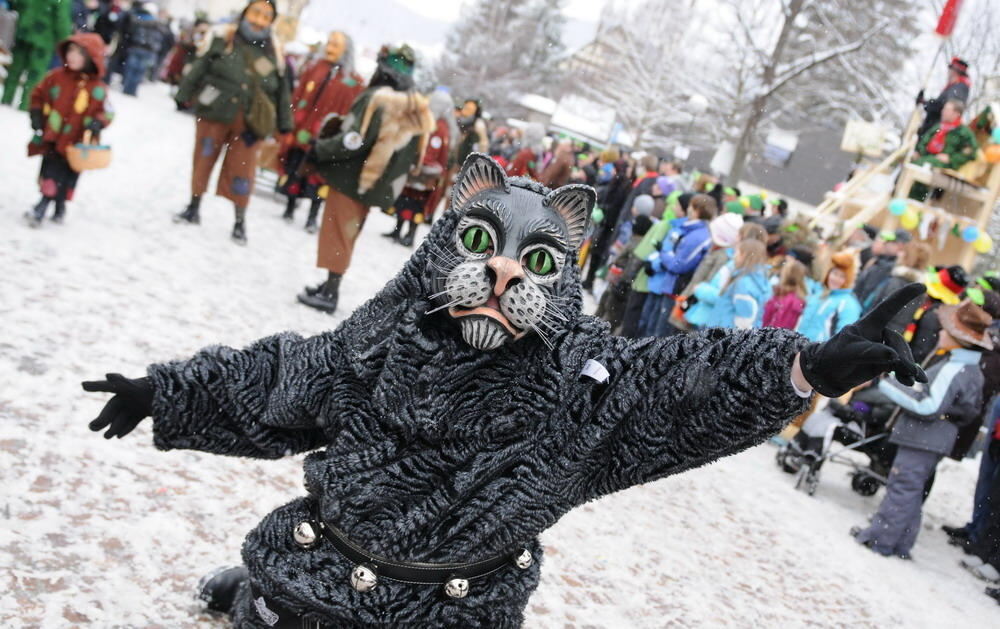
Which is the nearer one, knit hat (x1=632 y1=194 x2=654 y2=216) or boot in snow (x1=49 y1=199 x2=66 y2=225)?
boot in snow (x1=49 y1=199 x2=66 y2=225)

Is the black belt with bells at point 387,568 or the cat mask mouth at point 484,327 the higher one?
the cat mask mouth at point 484,327

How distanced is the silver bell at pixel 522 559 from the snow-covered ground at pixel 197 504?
3.80ft

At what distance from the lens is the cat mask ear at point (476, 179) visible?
7.31 feet

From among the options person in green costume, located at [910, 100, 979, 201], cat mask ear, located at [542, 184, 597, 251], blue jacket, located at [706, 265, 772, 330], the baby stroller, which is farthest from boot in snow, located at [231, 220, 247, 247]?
person in green costume, located at [910, 100, 979, 201]

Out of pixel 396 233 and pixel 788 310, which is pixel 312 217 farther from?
pixel 788 310

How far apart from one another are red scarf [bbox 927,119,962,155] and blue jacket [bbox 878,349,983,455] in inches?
316

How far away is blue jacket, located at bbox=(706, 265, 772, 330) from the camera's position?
23.0 feet

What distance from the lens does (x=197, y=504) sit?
11.5ft

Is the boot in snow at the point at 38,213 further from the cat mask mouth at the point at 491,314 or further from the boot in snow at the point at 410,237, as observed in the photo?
the cat mask mouth at the point at 491,314

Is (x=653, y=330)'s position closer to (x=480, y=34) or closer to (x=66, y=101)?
(x=66, y=101)

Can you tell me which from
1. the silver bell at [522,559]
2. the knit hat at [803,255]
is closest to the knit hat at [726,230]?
the knit hat at [803,255]

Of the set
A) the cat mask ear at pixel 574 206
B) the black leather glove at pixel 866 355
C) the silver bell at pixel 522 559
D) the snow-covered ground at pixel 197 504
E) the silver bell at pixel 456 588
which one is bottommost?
the snow-covered ground at pixel 197 504

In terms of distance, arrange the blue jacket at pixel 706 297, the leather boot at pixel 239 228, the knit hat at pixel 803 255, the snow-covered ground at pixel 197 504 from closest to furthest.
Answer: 1. the snow-covered ground at pixel 197 504
2. the blue jacket at pixel 706 297
3. the leather boot at pixel 239 228
4. the knit hat at pixel 803 255

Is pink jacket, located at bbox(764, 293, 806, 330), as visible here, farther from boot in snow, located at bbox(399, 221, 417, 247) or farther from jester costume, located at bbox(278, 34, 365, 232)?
boot in snow, located at bbox(399, 221, 417, 247)
